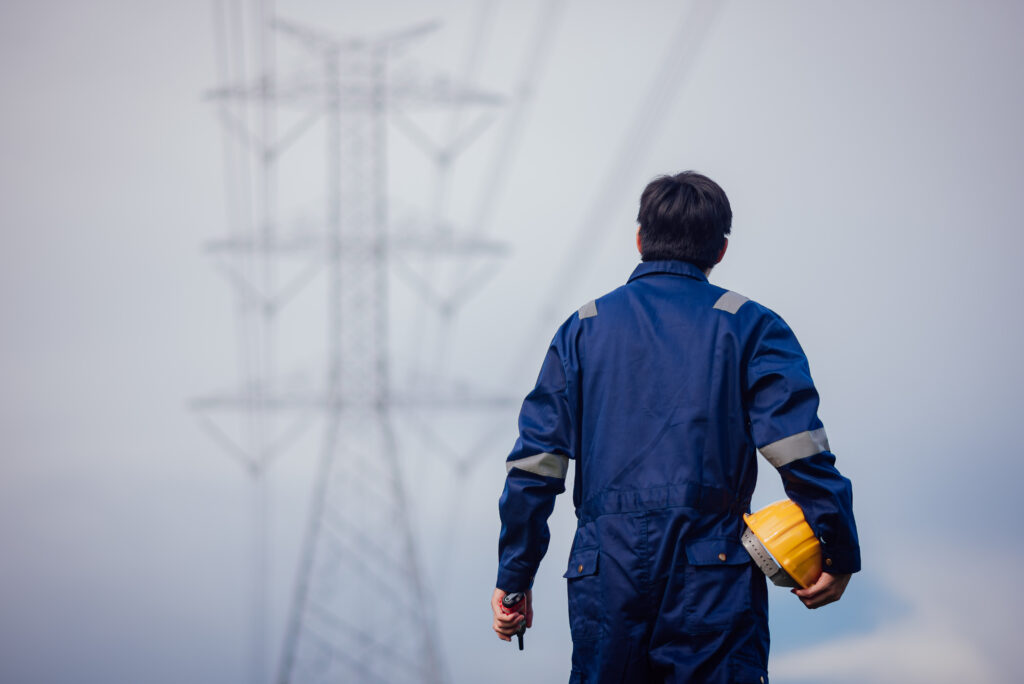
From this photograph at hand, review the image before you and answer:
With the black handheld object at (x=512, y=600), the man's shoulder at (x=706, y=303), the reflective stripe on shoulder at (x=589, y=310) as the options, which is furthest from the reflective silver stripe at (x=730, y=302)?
the black handheld object at (x=512, y=600)

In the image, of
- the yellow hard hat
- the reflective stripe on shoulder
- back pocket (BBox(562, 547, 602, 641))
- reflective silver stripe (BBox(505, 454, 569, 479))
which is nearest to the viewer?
the yellow hard hat

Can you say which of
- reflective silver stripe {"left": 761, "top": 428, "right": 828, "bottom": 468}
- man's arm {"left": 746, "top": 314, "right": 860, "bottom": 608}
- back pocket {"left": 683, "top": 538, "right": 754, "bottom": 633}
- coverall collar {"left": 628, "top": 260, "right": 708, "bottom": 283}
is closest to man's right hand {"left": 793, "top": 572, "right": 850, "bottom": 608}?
man's arm {"left": 746, "top": 314, "right": 860, "bottom": 608}

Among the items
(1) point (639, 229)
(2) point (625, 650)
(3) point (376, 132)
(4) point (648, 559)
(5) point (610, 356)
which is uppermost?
(3) point (376, 132)

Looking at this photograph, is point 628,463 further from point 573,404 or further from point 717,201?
point 717,201

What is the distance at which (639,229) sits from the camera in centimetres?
288

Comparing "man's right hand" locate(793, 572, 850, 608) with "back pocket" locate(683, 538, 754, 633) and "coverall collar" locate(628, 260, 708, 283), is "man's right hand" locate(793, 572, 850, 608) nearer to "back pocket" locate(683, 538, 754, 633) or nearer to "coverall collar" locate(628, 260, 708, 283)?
"back pocket" locate(683, 538, 754, 633)

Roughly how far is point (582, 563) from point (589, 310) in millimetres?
610

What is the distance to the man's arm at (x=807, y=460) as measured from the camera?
2404mm

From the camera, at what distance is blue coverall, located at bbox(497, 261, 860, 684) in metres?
2.44

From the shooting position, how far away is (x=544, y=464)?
2703 mm

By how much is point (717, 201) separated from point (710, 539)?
83 cm

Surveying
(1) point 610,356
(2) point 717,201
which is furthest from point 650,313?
(2) point 717,201

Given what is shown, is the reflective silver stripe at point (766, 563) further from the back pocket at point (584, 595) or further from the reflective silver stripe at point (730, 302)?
the reflective silver stripe at point (730, 302)

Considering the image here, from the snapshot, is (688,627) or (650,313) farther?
(650,313)
